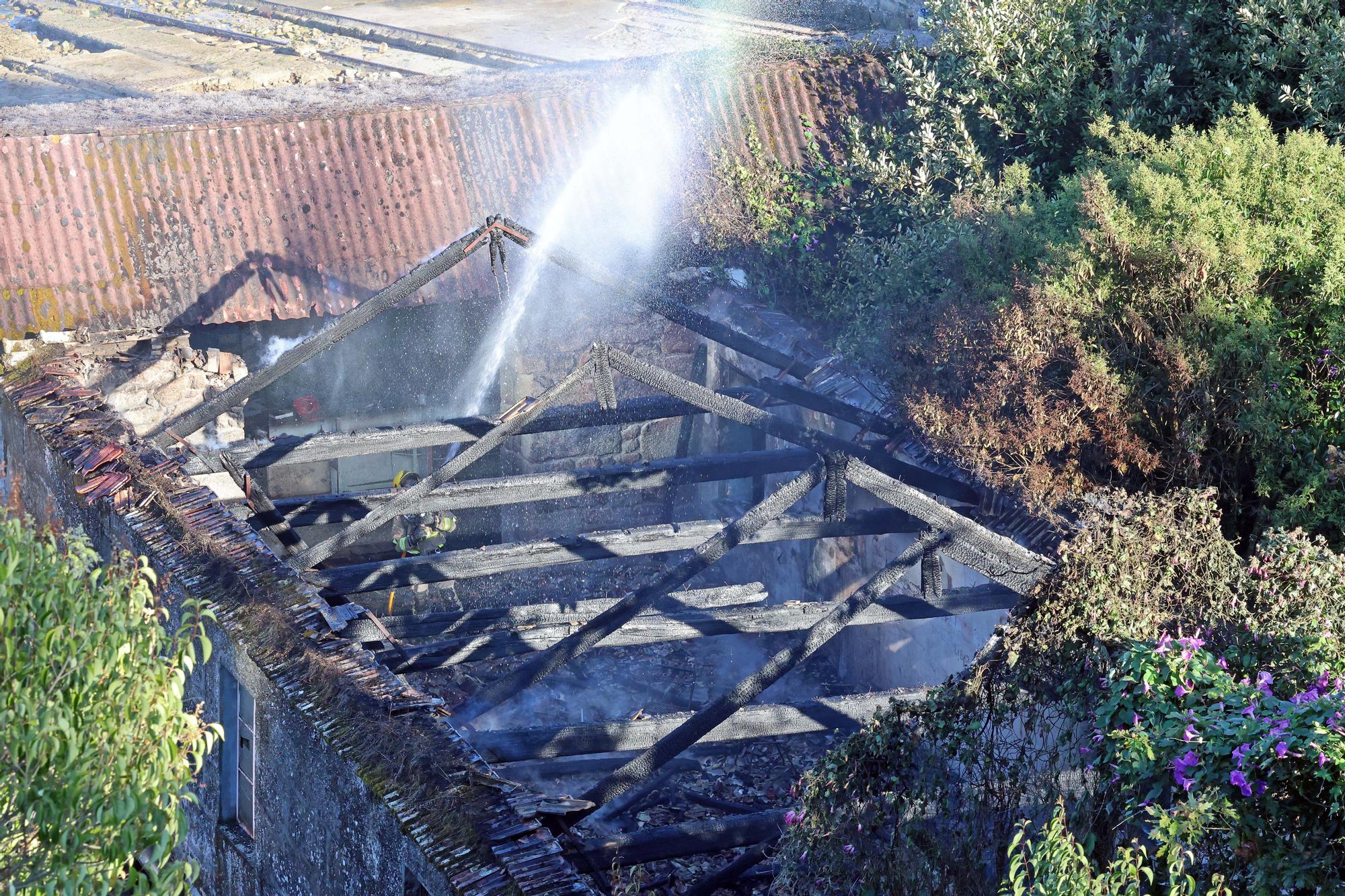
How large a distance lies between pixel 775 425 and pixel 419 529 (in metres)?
5.90

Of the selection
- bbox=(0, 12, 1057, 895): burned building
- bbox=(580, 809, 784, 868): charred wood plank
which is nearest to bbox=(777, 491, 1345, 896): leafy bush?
bbox=(0, 12, 1057, 895): burned building

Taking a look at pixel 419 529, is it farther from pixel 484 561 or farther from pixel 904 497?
pixel 904 497

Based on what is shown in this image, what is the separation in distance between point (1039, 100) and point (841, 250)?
7.52ft

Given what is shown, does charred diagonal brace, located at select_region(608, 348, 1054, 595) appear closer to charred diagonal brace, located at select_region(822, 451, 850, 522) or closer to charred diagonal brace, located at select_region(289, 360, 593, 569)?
charred diagonal brace, located at select_region(822, 451, 850, 522)

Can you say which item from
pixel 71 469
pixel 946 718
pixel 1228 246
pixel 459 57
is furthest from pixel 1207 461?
pixel 459 57

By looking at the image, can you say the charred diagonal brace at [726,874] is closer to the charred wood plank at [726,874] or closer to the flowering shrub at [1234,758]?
the charred wood plank at [726,874]

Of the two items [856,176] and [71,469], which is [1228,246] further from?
[71,469]

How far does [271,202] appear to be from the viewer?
1282 cm

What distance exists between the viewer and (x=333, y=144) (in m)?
13.3

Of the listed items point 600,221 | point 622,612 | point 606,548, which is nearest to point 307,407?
point 600,221

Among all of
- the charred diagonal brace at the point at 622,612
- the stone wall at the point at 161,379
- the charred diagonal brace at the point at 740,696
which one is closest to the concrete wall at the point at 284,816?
the charred diagonal brace at the point at 622,612

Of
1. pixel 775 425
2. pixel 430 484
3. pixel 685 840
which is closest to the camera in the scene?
pixel 685 840

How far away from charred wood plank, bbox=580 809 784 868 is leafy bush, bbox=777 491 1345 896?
3.45ft

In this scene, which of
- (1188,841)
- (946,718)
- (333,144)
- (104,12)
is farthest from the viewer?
(104,12)
